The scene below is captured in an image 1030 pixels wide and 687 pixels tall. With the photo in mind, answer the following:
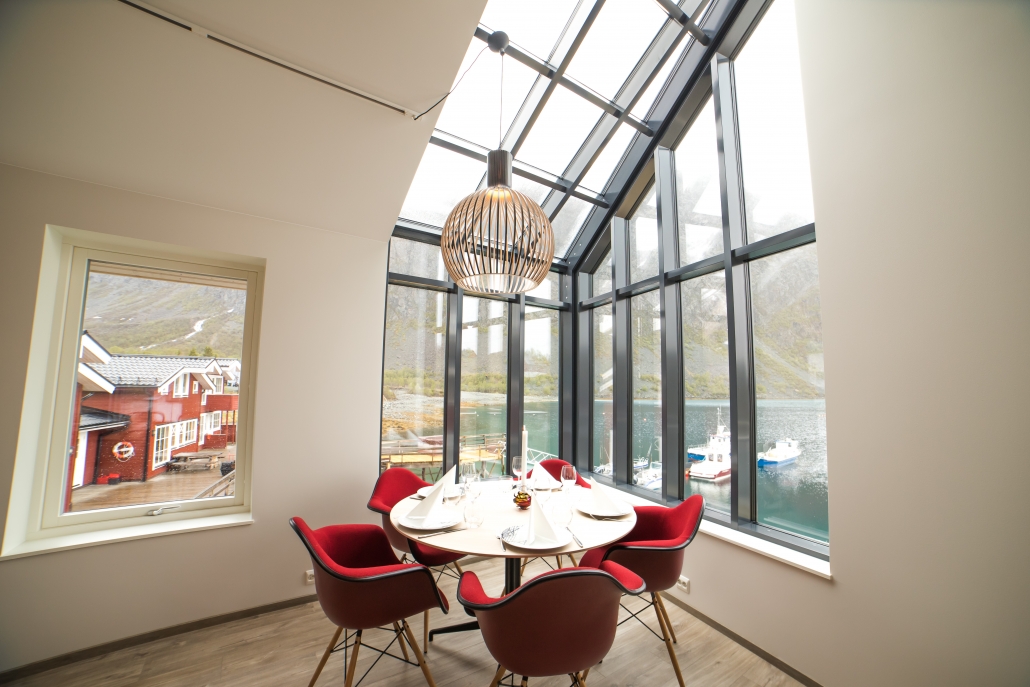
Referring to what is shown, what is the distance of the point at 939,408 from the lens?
5.56 feet

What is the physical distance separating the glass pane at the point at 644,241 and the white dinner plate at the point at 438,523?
272cm

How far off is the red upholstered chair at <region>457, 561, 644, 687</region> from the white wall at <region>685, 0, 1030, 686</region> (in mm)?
1294

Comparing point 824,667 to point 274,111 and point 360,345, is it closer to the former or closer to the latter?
point 360,345

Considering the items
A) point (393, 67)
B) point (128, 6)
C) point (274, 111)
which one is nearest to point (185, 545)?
point (274, 111)

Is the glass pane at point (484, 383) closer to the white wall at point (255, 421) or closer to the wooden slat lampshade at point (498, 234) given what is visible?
the white wall at point (255, 421)

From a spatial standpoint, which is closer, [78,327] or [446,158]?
[78,327]

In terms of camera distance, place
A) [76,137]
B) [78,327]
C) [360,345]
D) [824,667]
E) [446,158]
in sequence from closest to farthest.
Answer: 1. [824,667]
2. [76,137]
3. [78,327]
4. [360,345]
5. [446,158]

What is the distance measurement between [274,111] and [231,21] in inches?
18.0

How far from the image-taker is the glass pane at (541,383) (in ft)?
14.3

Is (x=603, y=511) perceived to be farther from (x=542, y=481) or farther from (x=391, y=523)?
(x=391, y=523)

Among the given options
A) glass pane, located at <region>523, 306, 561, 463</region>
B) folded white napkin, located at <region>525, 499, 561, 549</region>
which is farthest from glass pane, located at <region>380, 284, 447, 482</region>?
folded white napkin, located at <region>525, 499, 561, 549</region>

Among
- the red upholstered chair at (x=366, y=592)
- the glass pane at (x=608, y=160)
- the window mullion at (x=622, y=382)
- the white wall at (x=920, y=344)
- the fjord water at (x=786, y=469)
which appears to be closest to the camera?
the white wall at (x=920, y=344)

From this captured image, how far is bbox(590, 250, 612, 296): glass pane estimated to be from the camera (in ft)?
14.0

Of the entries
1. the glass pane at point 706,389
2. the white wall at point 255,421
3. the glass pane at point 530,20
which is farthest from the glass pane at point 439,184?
the glass pane at point 706,389
